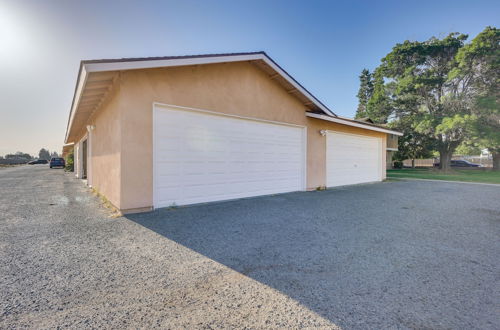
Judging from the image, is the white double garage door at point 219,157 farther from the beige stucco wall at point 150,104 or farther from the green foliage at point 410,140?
the green foliage at point 410,140

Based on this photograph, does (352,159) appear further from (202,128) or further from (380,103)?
(380,103)

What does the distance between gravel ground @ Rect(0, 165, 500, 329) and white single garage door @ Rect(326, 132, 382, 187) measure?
496 centimetres

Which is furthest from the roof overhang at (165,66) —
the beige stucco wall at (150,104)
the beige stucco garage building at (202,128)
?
the beige stucco wall at (150,104)

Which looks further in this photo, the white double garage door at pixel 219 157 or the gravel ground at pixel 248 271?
the white double garage door at pixel 219 157

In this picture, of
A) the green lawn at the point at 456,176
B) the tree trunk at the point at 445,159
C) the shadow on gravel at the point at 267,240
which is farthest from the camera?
the tree trunk at the point at 445,159

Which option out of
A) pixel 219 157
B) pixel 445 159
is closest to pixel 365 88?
pixel 445 159

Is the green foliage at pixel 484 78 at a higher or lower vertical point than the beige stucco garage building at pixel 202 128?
higher

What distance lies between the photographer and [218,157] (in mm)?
6289

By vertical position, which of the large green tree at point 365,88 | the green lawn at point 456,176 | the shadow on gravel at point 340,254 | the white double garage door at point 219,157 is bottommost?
the shadow on gravel at point 340,254

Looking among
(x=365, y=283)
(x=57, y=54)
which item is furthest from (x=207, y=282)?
(x=57, y=54)

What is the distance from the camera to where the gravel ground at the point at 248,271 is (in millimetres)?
1773

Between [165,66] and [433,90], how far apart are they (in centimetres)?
2620

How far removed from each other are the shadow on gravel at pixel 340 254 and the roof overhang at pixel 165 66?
3116 millimetres

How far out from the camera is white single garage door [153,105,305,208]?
5.42 meters
